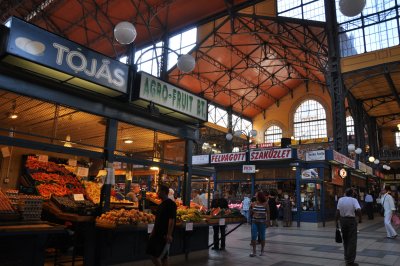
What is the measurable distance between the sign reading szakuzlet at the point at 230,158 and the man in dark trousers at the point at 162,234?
12.5 m

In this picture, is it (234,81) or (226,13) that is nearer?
(226,13)

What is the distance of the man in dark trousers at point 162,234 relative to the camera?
180 inches

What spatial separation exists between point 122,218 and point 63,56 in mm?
2755

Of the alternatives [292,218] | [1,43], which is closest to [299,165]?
[292,218]

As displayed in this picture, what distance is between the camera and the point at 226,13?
1988 centimetres

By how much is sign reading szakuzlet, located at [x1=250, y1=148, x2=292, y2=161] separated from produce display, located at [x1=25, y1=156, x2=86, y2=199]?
10.1 m

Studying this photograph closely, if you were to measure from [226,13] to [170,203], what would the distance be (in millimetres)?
17385

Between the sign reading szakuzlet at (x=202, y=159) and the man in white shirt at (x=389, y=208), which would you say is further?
the sign reading szakuzlet at (x=202, y=159)

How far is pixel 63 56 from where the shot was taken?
5.05m

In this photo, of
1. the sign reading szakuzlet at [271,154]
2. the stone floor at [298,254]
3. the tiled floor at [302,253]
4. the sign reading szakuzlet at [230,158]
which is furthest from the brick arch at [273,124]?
the stone floor at [298,254]

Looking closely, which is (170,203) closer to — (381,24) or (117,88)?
(117,88)

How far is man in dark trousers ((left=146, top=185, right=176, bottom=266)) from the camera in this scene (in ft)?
15.0

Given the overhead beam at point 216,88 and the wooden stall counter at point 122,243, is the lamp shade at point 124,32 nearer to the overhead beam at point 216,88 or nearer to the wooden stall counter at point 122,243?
the wooden stall counter at point 122,243

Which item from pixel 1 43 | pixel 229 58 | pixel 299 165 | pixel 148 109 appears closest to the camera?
pixel 1 43
